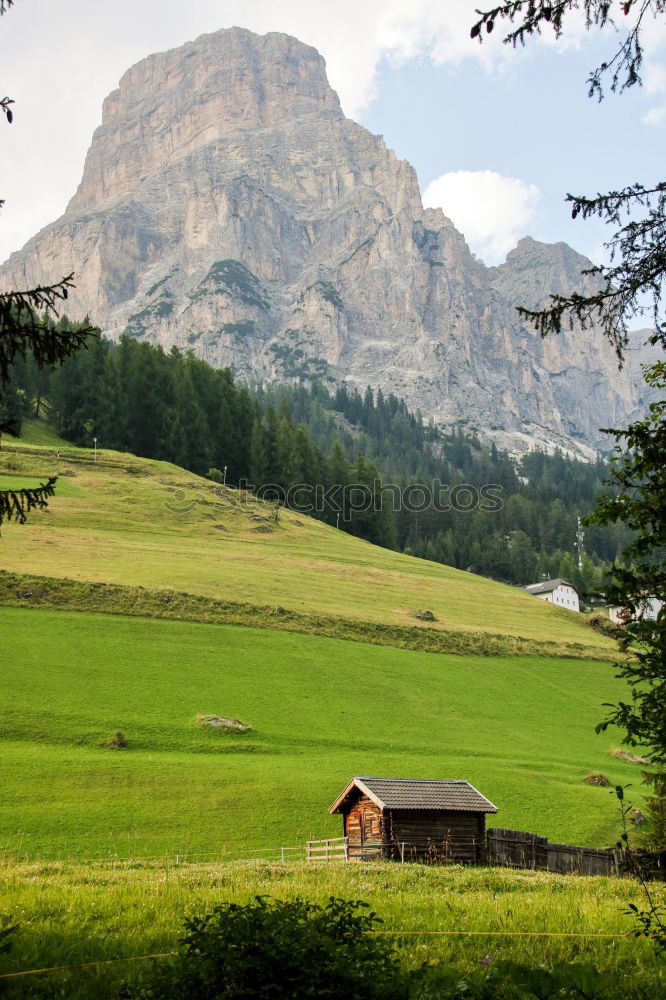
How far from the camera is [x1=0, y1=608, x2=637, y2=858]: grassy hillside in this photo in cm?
3753

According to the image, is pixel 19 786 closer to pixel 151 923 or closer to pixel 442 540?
pixel 151 923

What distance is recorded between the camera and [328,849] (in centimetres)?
3394

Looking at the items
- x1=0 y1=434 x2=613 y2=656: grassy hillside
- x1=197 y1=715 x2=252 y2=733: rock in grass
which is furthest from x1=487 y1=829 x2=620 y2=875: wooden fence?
x1=0 y1=434 x2=613 y2=656: grassy hillside

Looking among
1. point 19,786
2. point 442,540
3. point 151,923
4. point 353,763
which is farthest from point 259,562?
point 442,540

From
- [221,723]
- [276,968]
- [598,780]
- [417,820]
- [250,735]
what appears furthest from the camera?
[598,780]

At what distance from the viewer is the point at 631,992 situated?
342 inches

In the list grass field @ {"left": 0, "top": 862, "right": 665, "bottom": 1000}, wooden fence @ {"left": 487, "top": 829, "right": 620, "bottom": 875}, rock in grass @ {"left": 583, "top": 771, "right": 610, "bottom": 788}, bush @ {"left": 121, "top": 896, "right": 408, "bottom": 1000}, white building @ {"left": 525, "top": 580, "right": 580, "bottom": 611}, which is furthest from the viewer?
white building @ {"left": 525, "top": 580, "right": 580, "bottom": 611}

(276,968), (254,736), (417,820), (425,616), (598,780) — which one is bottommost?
(598,780)

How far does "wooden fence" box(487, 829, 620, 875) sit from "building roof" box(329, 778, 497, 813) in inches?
56.8

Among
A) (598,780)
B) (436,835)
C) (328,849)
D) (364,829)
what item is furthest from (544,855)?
(598,780)

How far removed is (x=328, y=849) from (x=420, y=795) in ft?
14.7

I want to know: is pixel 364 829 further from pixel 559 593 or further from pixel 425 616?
pixel 559 593

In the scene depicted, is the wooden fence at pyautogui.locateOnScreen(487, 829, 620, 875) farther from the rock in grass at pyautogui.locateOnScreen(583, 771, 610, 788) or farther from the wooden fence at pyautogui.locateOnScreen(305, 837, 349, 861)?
the rock in grass at pyautogui.locateOnScreen(583, 771, 610, 788)

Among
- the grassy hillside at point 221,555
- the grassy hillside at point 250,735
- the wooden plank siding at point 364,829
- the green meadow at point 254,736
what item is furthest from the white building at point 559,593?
the wooden plank siding at point 364,829
